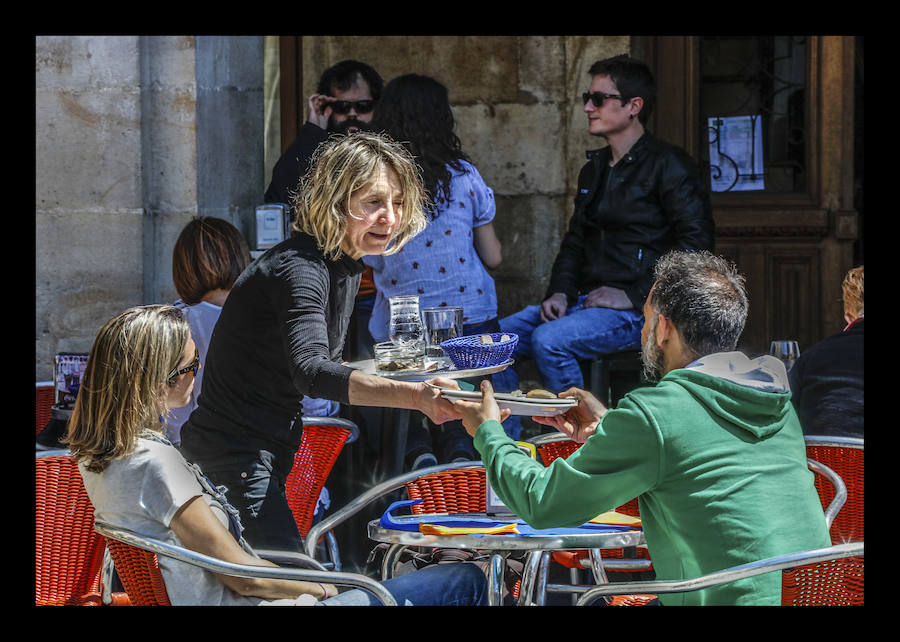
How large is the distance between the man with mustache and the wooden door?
1596mm

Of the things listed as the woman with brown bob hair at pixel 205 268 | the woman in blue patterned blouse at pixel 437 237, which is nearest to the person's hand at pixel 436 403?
the woman with brown bob hair at pixel 205 268

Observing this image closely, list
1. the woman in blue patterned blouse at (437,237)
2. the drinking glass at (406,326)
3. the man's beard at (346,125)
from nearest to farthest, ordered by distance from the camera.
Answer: the drinking glass at (406,326), the woman in blue patterned blouse at (437,237), the man's beard at (346,125)

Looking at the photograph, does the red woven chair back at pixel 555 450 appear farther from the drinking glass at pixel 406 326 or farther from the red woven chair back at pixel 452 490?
the drinking glass at pixel 406 326

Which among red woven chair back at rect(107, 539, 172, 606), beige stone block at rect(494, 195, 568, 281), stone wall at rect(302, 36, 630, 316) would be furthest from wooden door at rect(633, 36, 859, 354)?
red woven chair back at rect(107, 539, 172, 606)

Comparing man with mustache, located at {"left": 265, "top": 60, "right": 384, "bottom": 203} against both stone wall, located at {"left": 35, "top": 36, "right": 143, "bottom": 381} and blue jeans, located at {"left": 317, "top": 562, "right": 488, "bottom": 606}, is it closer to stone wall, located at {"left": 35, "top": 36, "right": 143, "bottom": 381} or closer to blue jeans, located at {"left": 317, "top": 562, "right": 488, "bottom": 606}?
stone wall, located at {"left": 35, "top": 36, "right": 143, "bottom": 381}

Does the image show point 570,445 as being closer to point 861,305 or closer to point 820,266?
point 861,305

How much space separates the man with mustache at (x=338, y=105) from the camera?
5.51 m

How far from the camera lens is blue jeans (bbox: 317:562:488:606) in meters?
2.55

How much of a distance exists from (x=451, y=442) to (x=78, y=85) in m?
2.41

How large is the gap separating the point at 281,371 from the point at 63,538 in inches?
29.9

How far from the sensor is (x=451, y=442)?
4.90 metres

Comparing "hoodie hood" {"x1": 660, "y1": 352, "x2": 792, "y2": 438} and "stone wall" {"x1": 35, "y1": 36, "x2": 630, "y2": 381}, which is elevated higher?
"stone wall" {"x1": 35, "y1": 36, "x2": 630, "y2": 381}

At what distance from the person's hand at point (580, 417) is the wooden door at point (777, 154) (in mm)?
3231
